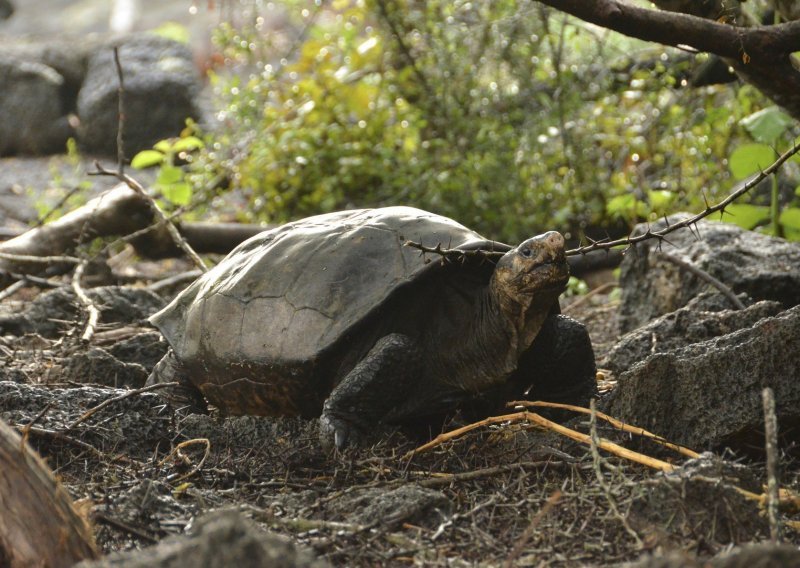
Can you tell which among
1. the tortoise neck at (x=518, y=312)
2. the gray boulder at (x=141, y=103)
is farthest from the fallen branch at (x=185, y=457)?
the gray boulder at (x=141, y=103)

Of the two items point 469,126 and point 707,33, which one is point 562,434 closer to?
point 707,33

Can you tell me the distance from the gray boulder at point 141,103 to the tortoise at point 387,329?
27.9 feet

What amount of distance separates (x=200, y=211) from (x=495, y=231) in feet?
7.47

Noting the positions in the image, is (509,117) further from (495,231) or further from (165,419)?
(165,419)

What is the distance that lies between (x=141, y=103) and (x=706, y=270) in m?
8.69

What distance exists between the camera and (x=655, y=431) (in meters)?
2.96

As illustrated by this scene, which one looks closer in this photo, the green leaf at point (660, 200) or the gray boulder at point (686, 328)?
the gray boulder at point (686, 328)

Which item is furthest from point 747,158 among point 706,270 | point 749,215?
point 706,270

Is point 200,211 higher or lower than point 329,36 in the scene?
lower

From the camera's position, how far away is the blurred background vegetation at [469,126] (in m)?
7.13

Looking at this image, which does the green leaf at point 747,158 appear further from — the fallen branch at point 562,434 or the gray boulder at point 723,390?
the fallen branch at point 562,434

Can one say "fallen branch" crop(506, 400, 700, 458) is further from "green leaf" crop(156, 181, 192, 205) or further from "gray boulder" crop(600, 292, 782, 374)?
"green leaf" crop(156, 181, 192, 205)

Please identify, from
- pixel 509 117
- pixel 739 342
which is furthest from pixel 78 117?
pixel 739 342

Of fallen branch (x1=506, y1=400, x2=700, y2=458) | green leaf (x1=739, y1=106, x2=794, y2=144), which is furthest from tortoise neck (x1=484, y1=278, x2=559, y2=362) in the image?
green leaf (x1=739, y1=106, x2=794, y2=144)
